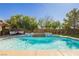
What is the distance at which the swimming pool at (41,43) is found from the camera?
388 centimetres

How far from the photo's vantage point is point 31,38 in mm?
3982

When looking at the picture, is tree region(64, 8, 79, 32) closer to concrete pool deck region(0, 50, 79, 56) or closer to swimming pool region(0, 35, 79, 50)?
swimming pool region(0, 35, 79, 50)

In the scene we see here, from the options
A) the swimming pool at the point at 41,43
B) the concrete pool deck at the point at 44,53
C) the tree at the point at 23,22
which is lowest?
the concrete pool deck at the point at 44,53

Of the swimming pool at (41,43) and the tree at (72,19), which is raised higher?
the tree at (72,19)

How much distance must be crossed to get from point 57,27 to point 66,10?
0.38m

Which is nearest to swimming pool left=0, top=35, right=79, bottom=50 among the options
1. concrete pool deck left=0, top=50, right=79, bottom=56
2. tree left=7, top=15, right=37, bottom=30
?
concrete pool deck left=0, top=50, right=79, bottom=56

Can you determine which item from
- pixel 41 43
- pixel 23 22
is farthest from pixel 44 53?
pixel 23 22

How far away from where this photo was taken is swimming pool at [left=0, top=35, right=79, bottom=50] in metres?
3.88

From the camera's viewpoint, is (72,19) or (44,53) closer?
(44,53)

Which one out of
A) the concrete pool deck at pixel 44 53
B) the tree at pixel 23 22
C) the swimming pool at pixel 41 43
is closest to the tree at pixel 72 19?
the swimming pool at pixel 41 43

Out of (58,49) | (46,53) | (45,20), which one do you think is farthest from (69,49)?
(45,20)

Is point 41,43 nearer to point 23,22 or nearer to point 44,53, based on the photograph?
point 44,53

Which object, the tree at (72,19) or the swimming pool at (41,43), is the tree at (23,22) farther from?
the tree at (72,19)

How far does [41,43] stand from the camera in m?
3.89
